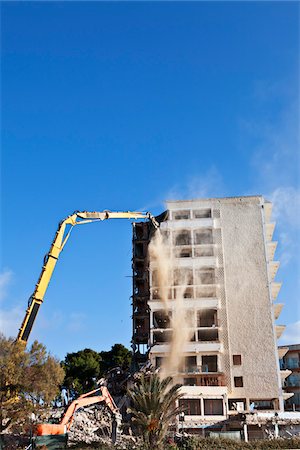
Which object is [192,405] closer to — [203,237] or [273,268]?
[203,237]

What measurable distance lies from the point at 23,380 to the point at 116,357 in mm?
51945

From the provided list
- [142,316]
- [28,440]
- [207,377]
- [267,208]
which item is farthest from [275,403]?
[28,440]

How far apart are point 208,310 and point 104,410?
74.0ft

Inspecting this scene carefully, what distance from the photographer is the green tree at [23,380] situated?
136 ft

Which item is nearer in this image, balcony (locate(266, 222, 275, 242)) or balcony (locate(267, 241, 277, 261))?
balcony (locate(267, 241, 277, 261))

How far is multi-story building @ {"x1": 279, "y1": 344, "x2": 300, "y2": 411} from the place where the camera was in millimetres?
79250

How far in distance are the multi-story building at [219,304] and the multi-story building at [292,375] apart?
10.5m

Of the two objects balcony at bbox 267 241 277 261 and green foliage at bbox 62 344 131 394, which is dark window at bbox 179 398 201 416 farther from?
balcony at bbox 267 241 277 261

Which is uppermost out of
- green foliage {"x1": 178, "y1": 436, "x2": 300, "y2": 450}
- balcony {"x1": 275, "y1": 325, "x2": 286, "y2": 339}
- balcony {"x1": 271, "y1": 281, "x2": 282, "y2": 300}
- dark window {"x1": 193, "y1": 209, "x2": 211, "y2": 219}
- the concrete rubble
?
dark window {"x1": 193, "y1": 209, "x2": 211, "y2": 219}

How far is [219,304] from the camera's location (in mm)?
71438

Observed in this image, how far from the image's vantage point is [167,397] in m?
40.6

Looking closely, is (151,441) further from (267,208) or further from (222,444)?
(267,208)

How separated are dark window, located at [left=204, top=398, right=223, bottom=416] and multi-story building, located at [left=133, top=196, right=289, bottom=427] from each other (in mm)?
109

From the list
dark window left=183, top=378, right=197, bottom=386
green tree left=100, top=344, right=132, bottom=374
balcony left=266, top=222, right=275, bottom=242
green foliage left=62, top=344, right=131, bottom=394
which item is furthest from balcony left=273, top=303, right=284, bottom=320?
green tree left=100, top=344, right=132, bottom=374
